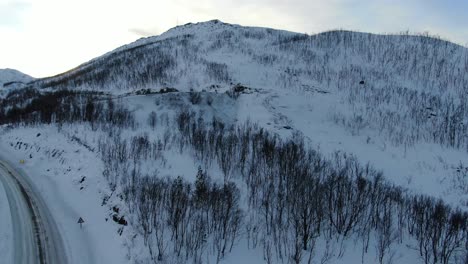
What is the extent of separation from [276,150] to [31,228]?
9.77 metres

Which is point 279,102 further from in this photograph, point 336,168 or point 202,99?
point 336,168

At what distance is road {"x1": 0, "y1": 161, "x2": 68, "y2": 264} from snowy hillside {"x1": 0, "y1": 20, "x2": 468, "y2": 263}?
2.74 feet

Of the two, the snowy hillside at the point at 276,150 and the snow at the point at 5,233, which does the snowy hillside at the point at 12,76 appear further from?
the snow at the point at 5,233

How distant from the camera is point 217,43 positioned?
152ft

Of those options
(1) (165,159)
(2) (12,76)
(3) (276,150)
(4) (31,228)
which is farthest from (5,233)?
(2) (12,76)

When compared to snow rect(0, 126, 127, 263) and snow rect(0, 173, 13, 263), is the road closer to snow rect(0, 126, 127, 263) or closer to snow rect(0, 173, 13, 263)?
snow rect(0, 173, 13, 263)

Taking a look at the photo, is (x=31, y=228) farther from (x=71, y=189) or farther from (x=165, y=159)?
(x=165, y=159)

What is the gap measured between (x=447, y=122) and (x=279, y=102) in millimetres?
10357

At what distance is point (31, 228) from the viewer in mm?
11500

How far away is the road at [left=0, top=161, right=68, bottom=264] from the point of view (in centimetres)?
966

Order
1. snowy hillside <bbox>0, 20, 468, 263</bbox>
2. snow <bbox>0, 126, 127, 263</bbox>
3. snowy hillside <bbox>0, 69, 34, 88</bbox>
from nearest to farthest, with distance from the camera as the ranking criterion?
1. snowy hillside <bbox>0, 20, 468, 263</bbox>
2. snow <bbox>0, 126, 127, 263</bbox>
3. snowy hillside <bbox>0, 69, 34, 88</bbox>

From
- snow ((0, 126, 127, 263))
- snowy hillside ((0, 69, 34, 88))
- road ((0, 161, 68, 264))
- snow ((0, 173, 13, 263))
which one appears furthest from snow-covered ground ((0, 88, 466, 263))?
snowy hillside ((0, 69, 34, 88))

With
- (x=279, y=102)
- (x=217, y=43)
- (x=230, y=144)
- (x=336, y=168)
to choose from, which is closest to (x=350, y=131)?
(x=279, y=102)

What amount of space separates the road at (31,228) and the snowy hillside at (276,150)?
2.74 ft
